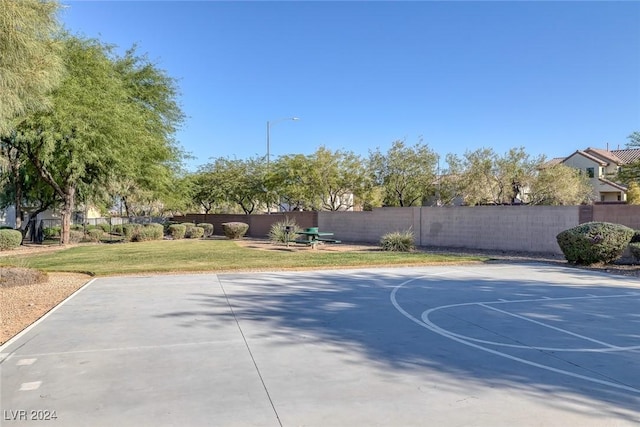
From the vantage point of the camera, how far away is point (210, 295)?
10.2 meters

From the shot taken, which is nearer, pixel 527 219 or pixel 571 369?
pixel 571 369

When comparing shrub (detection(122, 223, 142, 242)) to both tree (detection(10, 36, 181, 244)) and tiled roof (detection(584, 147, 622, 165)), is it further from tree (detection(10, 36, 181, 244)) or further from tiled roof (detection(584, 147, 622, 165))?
tiled roof (detection(584, 147, 622, 165))

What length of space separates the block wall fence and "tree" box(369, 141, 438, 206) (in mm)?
8660

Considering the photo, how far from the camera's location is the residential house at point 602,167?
51125 millimetres

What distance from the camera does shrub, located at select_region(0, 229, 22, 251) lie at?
24.1m

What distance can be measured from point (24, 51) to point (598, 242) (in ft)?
53.9

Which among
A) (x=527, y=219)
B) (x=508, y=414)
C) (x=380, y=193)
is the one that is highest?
(x=380, y=193)

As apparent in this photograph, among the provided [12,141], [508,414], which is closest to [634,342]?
[508,414]

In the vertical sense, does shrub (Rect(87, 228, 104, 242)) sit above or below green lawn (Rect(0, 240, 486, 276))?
above

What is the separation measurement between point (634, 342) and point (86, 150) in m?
23.2

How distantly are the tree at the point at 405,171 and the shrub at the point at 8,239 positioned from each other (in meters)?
24.7

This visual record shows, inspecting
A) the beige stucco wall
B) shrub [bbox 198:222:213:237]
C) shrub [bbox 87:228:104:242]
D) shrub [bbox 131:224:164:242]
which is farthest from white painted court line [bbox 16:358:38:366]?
shrub [bbox 198:222:213:237]

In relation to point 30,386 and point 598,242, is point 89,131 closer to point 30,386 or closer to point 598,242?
point 30,386

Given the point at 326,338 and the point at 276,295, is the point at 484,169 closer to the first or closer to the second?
the point at 276,295
